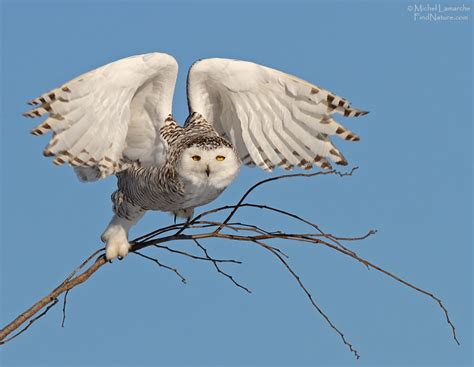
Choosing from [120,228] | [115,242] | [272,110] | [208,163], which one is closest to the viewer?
[208,163]

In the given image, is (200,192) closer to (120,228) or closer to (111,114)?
(111,114)

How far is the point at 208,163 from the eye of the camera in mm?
4660

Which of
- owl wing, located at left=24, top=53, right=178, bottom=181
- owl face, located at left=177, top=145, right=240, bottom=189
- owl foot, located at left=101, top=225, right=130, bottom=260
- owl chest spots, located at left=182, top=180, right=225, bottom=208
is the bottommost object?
owl foot, located at left=101, top=225, right=130, bottom=260

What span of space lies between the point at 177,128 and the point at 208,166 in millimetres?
567

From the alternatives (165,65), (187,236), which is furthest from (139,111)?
(187,236)

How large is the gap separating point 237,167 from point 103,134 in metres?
0.75

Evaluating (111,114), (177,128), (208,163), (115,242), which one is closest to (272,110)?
(177,128)

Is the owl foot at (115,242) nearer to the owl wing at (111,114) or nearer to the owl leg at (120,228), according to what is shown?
the owl leg at (120,228)

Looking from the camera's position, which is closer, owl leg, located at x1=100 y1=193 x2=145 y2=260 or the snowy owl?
the snowy owl

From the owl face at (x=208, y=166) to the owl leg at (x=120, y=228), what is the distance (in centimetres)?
83

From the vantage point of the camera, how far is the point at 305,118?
5.00 meters

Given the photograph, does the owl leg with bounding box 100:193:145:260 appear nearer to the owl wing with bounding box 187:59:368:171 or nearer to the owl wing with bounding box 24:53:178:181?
the owl wing with bounding box 24:53:178:181

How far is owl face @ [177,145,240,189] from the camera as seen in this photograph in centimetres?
467

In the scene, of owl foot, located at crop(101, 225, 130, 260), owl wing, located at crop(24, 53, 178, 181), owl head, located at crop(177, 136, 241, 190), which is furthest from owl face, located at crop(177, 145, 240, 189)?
owl foot, located at crop(101, 225, 130, 260)
